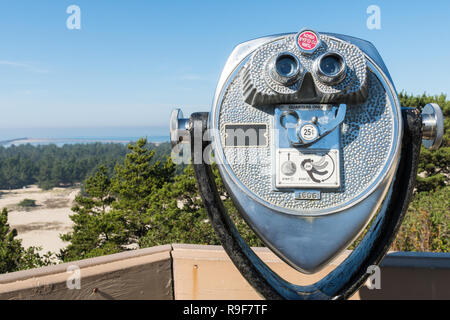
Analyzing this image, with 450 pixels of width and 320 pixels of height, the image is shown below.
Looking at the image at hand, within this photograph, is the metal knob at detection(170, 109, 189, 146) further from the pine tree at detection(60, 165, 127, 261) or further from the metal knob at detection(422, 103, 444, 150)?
the pine tree at detection(60, 165, 127, 261)

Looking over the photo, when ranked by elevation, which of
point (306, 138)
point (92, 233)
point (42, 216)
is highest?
point (306, 138)

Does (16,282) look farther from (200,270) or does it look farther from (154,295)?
(200,270)

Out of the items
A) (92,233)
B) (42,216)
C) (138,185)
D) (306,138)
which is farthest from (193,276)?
(42,216)

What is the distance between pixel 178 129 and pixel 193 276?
1009 mm

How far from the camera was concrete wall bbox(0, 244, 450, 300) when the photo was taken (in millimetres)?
1911

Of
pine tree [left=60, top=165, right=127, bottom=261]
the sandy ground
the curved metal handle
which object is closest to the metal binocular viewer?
the curved metal handle

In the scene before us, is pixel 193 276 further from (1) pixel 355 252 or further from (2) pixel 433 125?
(2) pixel 433 125

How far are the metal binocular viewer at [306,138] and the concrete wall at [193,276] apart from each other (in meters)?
0.86

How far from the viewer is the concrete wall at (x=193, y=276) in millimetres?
1911

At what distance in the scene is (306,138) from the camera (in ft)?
3.95

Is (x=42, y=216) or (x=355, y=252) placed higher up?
(x=355, y=252)
